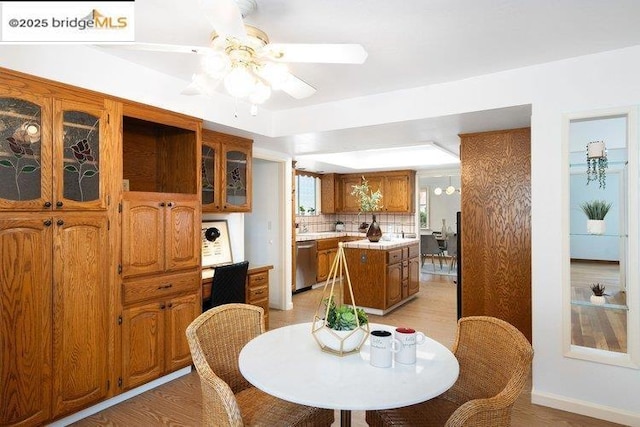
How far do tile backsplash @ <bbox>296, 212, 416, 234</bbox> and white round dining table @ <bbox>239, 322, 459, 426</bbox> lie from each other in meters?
5.37

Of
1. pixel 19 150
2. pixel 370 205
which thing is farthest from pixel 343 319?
pixel 370 205

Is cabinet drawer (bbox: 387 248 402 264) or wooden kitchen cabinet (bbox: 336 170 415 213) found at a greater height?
wooden kitchen cabinet (bbox: 336 170 415 213)

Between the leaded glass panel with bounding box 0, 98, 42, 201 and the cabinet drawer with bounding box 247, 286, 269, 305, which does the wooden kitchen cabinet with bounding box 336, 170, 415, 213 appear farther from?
the leaded glass panel with bounding box 0, 98, 42, 201

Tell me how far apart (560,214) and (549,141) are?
0.52 meters

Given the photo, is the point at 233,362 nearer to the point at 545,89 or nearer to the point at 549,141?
the point at 549,141

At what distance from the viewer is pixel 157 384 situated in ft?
9.58

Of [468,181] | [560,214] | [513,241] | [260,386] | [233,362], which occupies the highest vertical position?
[468,181]

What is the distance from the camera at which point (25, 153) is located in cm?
211

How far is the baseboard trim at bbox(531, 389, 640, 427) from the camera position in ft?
7.75

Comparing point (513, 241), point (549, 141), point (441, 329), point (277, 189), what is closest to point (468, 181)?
point (513, 241)

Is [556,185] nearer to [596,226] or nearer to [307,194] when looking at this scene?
[596,226]

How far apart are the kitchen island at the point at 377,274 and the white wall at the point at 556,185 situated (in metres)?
2.17

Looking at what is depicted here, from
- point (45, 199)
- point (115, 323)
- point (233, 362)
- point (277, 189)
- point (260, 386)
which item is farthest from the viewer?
point (277, 189)

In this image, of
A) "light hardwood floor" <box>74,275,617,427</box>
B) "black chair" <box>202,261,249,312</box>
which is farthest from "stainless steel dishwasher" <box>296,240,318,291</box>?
"light hardwood floor" <box>74,275,617,427</box>
